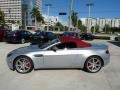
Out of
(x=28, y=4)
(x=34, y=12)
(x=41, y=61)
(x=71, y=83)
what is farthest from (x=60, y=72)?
(x=28, y=4)

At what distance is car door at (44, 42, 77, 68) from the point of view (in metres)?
8.52

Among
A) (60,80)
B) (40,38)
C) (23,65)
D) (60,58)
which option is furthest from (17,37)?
(60,80)

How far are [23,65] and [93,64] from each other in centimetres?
267

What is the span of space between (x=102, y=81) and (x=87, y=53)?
1.54m

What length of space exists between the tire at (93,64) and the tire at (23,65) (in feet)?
6.88

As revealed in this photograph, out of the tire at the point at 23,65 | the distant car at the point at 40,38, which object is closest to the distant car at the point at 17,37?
the distant car at the point at 40,38

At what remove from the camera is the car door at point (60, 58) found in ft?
27.9

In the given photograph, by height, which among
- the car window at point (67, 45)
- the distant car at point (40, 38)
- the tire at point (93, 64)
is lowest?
the tire at point (93, 64)

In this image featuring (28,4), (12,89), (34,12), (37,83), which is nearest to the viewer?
(12,89)

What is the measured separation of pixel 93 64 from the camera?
8852 millimetres

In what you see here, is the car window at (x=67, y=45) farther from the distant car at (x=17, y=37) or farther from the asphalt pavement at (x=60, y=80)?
the distant car at (x=17, y=37)

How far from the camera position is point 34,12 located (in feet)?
339

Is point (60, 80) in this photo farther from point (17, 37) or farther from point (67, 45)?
point (17, 37)

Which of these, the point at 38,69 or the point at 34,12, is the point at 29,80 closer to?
the point at 38,69
